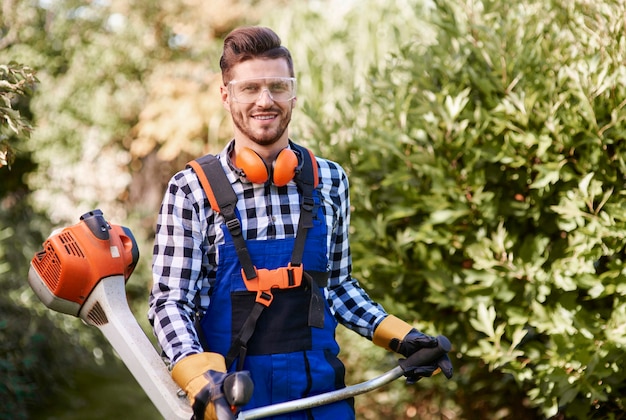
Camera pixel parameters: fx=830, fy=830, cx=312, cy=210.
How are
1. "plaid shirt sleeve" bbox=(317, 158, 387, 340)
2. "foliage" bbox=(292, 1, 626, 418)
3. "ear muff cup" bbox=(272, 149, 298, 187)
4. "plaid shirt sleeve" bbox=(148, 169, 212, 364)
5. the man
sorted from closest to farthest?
"plaid shirt sleeve" bbox=(148, 169, 212, 364), the man, "ear muff cup" bbox=(272, 149, 298, 187), "plaid shirt sleeve" bbox=(317, 158, 387, 340), "foliage" bbox=(292, 1, 626, 418)

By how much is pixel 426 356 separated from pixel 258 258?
0.65 metres

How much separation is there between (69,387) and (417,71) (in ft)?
12.0

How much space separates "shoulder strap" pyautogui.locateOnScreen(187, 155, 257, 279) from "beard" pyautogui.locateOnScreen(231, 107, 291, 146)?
0.47 feet

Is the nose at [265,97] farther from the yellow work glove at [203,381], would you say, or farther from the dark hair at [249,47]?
the yellow work glove at [203,381]

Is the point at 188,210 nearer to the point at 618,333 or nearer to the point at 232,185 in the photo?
the point at 232,185

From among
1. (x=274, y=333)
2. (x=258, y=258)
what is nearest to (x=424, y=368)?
(x=274, y=333)

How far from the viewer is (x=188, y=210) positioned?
8.59 ft

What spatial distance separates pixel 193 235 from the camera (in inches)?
103

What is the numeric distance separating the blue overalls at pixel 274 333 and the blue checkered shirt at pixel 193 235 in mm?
50

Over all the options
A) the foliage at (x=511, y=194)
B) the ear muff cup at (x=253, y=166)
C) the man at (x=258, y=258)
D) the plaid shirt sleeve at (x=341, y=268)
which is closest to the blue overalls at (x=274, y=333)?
the man at (x=258, y=258)

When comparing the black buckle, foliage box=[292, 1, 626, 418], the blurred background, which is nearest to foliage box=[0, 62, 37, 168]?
the blurred background

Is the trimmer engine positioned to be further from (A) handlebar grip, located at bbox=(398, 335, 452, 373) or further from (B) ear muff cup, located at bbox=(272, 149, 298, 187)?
(A) handlebar grip, located at bbox=(398, 335, 452, 373)

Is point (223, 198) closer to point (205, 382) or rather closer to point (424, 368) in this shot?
point (205, 382)

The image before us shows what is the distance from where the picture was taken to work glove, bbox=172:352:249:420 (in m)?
2.19
